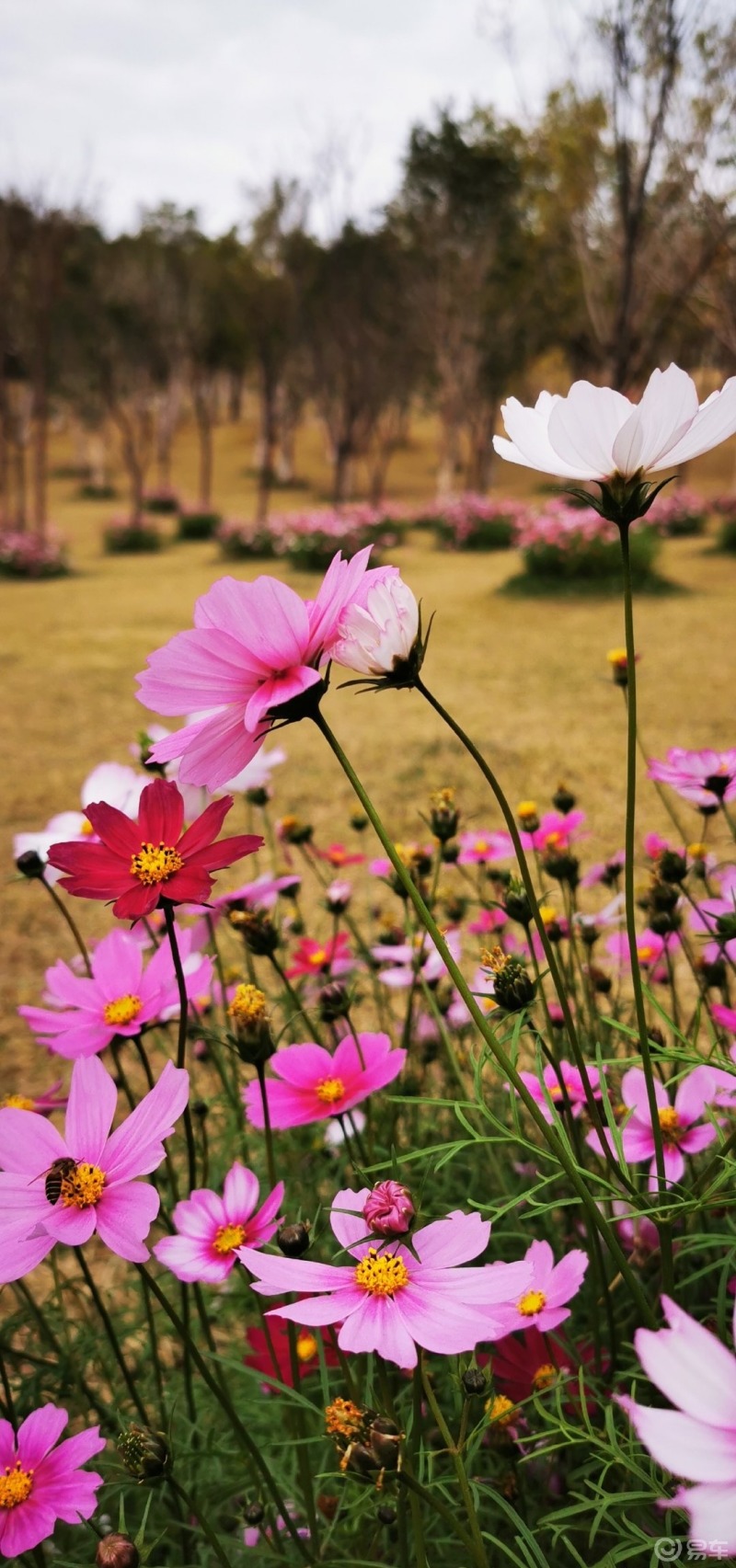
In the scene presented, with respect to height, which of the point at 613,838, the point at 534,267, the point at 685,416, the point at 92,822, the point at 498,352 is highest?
the point at 534,267

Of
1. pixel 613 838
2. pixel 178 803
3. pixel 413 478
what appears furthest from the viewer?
pixel 413 478

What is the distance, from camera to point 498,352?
16.0m

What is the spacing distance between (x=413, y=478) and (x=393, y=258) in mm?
6678

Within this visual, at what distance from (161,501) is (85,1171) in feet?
54.1

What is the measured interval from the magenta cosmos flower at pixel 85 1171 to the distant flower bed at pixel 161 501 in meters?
16.3

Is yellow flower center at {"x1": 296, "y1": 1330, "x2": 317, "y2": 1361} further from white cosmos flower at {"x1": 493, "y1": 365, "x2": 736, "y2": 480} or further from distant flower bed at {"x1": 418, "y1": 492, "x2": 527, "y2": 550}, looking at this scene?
distant flower bed at {"x1": 418, "y1": 492, "x2": 527, "y2": 550}

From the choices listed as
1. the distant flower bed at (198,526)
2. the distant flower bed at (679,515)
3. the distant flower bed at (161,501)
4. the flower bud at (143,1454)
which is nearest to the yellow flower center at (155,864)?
the flower bud at (143,1454)

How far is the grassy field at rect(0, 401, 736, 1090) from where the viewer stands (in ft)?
9.36

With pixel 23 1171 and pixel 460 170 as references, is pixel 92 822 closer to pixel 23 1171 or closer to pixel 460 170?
pixel 23 1171

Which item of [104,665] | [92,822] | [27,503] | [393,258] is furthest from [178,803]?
[27,503]

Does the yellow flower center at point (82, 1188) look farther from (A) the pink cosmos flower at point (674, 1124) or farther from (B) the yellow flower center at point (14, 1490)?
(A) the pink cosmos flower at point (674, 1124)

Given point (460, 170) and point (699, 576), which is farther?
point (460, 170)

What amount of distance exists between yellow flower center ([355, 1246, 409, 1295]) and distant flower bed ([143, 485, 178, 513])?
16.4 meters

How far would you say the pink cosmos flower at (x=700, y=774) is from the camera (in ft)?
2.45
